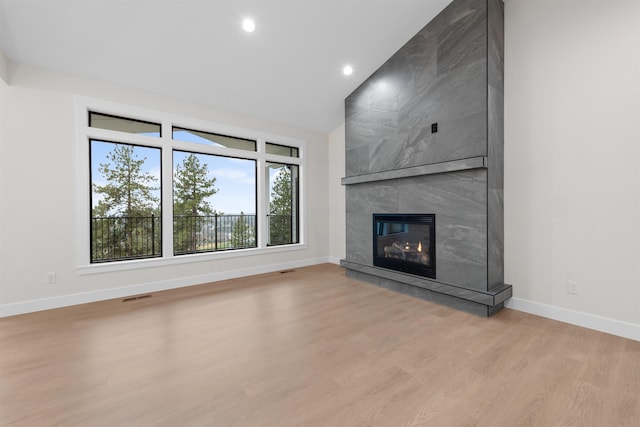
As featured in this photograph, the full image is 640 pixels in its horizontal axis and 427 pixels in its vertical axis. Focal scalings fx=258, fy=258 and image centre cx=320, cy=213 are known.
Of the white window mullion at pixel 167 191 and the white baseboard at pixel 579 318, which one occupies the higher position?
the white window mullion at pixel 167 191

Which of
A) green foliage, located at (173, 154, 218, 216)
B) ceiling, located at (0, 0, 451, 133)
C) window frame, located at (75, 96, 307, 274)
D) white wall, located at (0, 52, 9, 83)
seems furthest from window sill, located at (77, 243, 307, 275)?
ceiling, located at (0, 0, 451, 133)

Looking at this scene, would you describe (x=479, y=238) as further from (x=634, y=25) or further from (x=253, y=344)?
(x=253, y=344)

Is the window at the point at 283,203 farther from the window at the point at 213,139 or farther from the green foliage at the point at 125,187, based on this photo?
the green foliage at the point at 125,187

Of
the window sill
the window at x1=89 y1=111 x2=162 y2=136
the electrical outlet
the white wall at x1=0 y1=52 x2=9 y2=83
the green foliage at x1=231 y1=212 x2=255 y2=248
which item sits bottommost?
the electrical outlet

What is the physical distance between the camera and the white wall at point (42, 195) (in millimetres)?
2875

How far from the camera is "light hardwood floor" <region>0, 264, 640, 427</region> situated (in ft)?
4.80

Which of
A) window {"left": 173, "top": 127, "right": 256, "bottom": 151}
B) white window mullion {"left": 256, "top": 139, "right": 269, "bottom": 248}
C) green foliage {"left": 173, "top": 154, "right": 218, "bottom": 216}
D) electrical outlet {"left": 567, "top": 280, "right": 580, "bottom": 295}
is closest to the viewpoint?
electrical outlet {"left": 567, "top": 280, "right": 580, "bottom": 295}

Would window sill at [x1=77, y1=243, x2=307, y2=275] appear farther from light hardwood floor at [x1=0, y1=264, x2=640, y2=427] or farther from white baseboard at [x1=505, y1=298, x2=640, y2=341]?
white baseboard at [x1=505, y1=298, x2=640, y2=341]

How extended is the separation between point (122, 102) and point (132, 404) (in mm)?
3625

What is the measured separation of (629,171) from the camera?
7.42 ft

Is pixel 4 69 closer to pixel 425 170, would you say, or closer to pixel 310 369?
pixel 310 369

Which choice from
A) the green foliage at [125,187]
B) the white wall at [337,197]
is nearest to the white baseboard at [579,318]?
the white wall at [337,197]

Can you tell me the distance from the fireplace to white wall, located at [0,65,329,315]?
342cm

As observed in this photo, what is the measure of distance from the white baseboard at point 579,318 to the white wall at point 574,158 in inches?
0.4
